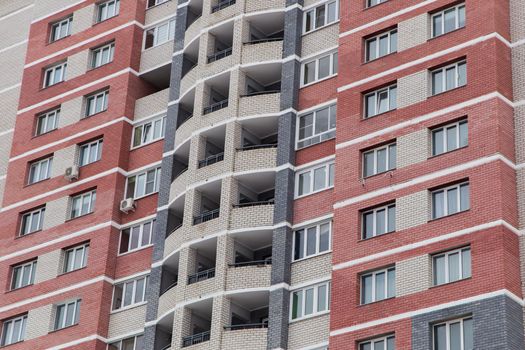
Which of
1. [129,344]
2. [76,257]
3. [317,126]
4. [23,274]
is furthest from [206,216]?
[23,274]

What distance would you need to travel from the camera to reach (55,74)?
68500mm

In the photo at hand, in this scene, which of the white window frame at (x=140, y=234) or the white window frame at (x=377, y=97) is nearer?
the white window frame at (x=377, y=97)

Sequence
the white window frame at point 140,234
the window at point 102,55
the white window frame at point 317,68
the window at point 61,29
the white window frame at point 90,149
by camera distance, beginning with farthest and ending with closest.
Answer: the window at point 61,29, the window at point 102,55, the white window frame at point 90,149, the white window frame at point 140,234, the white window frame at point 317,68

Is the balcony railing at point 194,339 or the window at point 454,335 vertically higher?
the balcony railing at point 194,339

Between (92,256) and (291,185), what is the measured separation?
35.7ft

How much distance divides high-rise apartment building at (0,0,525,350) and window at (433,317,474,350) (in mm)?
77

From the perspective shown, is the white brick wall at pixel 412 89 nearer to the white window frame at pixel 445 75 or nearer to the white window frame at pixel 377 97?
the white window frame at pixel 445 75

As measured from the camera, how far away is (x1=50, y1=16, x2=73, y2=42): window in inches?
2734

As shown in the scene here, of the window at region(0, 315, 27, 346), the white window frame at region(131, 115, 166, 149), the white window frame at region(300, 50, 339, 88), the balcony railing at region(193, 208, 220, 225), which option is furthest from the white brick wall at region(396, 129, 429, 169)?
the window at region(0, 315, 27, 346)

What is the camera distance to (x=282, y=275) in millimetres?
52812

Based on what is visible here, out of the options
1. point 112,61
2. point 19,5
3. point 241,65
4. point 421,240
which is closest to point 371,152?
point 421,240

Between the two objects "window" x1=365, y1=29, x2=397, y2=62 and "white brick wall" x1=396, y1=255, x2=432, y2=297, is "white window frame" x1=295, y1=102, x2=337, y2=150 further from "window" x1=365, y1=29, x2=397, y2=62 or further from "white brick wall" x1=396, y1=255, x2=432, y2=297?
"white brick wall" x1=396, y1=255, x2=432, y2=297

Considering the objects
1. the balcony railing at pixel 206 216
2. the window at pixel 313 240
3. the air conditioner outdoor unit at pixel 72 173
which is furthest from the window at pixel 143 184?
the window at pixel 313 240

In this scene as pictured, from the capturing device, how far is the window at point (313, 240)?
174 ft
